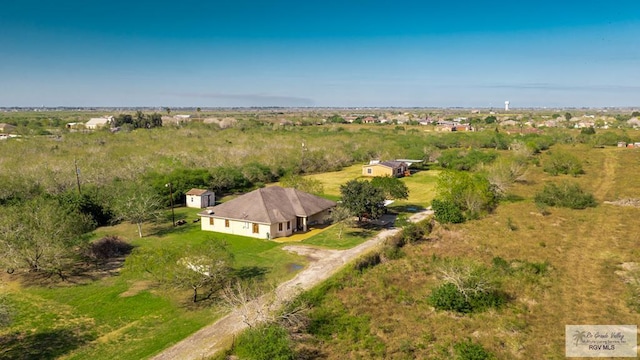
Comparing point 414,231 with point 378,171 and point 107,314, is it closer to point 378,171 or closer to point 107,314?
point 107,314

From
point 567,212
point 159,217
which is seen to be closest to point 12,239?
point 159,217

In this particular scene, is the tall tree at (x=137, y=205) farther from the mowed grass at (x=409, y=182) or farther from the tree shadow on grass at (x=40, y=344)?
the mowed grass at (x=409, y=182)

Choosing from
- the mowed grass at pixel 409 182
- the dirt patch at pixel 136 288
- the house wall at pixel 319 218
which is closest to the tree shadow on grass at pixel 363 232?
the house wall at pixel 319 218

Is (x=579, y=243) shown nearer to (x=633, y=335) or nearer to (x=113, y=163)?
(x=633, y=335)

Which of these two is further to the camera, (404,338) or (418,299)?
(418,299)

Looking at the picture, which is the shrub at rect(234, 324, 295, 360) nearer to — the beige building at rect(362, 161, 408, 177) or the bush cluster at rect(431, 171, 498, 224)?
the bush cluster at rect(431, 171, 498, 224)

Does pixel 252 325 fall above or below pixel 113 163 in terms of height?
below

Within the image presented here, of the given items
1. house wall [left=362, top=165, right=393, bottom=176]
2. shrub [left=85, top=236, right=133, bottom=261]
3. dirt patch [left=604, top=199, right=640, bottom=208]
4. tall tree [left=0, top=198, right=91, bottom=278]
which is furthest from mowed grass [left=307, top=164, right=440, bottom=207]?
tall tree [left=0, top=198, right=91, bottom=278]
